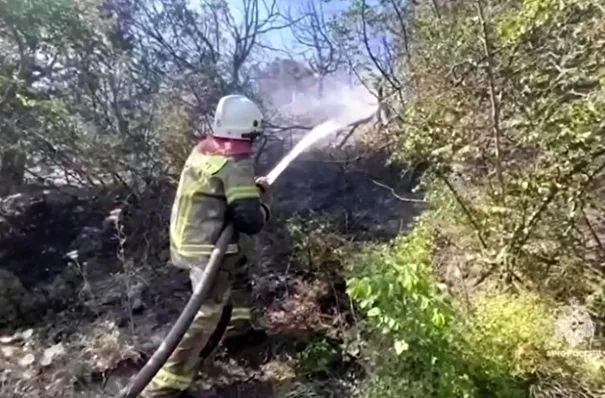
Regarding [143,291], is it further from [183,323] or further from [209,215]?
[183,323]

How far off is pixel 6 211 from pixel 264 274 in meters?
2.41

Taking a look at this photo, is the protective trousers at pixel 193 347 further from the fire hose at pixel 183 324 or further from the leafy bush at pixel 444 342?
the leafy bush at pixel 444 342

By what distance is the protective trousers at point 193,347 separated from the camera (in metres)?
3.91

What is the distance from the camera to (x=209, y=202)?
13.0 feet

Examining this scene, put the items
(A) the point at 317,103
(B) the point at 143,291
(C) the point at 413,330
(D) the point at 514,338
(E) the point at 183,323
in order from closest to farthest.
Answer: (C) the point at 413,330, (D) the point at 514,338, (E) the point at 183,323, (B) the point at 143,291, (A) the point at 317,103

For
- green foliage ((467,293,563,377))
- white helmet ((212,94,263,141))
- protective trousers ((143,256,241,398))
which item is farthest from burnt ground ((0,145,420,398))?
white helmet ((212,94,263,141))

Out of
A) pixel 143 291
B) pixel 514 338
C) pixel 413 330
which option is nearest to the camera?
pixel 413 330

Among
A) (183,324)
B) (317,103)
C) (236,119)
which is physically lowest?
(183,324)

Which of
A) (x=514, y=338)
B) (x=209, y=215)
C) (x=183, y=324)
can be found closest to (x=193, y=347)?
(x=183, y=324)

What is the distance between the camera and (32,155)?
591 centimetres

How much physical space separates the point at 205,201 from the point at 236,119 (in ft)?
1.48

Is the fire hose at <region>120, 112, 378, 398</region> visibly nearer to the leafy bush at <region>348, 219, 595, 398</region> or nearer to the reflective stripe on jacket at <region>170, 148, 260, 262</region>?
the reflective stripe on jacket at <region>170, 148, 260, 262</region>

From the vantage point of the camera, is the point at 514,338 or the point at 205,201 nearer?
the point at 514,338

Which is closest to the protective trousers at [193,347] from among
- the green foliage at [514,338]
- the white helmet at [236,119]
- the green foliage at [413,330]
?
the white helmet at [236,119]
